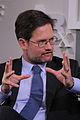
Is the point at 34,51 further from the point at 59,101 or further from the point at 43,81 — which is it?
the point at 59,101

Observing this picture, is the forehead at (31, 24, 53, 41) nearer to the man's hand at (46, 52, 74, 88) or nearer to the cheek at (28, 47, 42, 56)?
the cheek at (28, 47, 42, 56)

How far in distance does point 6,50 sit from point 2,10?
1.22ft

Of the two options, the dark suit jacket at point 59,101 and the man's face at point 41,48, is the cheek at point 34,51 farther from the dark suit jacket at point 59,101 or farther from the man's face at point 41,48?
the dark suit jacket at point 59,101

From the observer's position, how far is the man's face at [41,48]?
54.6 inches

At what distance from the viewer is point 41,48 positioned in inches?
55.0

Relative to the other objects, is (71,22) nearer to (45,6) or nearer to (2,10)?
(45,6)

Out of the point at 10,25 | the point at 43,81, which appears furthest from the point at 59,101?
the point at 10,25

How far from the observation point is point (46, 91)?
1448 mm

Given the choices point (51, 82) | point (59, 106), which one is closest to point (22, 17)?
point (51, 82)

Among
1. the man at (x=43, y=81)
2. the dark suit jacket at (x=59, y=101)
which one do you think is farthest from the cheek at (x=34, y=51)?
the dark suit jacket at (x=59, y=101)

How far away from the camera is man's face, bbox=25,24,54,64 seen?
4.55ft

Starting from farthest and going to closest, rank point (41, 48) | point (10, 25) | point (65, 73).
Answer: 1. point (10, 25)
2. point (41, 48)
3. point (65, 73)

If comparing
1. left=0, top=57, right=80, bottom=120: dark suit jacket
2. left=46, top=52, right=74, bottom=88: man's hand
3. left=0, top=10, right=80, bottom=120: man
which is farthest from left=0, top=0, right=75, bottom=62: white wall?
left=46, top=52, right=74, bottom=88: man's hand

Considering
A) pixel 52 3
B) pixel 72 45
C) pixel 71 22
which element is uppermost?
pixel 52 3
